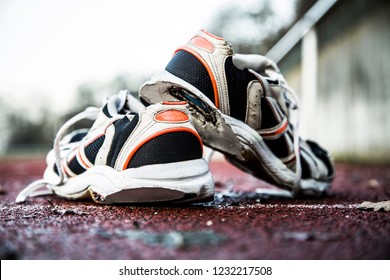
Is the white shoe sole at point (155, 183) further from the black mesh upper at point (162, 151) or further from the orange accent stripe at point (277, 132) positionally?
the orange accent stripe at point (277, 132)

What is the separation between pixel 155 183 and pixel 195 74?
348 millimetres

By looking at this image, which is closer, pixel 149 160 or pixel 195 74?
pixel 149 160

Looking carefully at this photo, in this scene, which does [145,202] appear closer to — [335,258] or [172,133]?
[172,133]

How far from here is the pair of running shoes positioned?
1.08 metres

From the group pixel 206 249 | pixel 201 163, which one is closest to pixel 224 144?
pixel 201 163

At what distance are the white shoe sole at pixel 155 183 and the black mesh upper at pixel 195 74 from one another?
0.74ft

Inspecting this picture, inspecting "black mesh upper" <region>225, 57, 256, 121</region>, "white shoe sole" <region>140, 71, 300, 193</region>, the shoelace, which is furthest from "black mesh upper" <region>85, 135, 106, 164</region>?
"black mesh upper" <region>225, 57, 256, 121</region>

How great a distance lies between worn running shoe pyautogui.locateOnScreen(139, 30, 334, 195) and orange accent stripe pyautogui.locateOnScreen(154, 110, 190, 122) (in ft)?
0.40

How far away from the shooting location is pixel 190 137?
1.10 m

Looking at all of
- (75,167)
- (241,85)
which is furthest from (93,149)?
(241,85)

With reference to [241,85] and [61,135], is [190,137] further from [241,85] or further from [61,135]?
[61,135]

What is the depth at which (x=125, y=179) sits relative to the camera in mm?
1069

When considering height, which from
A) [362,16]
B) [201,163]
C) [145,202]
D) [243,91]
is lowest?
[145,202]
